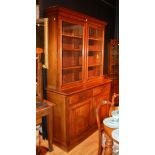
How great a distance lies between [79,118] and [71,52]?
107 centimetres

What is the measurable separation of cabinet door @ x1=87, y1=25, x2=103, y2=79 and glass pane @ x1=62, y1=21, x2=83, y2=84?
25 cm

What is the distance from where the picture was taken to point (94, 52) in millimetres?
3432

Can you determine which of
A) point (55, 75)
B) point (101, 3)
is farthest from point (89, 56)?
point (101, 3)

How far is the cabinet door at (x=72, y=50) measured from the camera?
2684mm

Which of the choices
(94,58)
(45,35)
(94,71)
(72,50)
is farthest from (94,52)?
(45,35)

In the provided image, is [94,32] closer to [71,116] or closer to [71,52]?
[71,52]

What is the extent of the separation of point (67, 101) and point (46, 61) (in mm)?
680

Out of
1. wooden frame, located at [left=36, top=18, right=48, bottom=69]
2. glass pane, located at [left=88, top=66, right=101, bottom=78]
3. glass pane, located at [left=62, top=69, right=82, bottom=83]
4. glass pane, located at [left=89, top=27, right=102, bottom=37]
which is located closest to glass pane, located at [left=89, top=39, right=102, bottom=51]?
glass pane, located at [left=89, top=27, right=102, bottom=37]

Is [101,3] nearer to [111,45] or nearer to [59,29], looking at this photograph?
[111,45]

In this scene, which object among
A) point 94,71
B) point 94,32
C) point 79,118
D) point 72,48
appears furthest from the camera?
point 94,71

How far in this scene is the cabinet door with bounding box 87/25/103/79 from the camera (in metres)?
3.21
